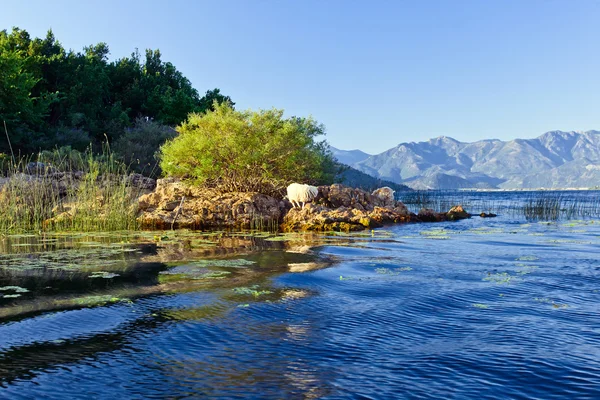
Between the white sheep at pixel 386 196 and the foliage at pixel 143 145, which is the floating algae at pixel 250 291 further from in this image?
the foliage at pixel 143 145

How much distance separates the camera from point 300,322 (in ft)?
20.7

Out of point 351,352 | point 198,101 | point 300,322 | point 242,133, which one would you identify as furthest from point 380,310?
point 198,101

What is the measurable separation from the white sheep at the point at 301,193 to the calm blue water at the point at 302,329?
11620mm

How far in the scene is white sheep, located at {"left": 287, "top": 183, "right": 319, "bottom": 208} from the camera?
22.9 m

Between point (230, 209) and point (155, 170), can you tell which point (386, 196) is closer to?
point (230, 209)

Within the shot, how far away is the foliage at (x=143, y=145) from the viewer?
33156mm

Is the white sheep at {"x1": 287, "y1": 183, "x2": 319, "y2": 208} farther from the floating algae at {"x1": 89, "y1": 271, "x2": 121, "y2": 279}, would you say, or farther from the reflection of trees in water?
the floating algae at {"x1": 89, "y1": 271, "x2": 121, "y2": 279}

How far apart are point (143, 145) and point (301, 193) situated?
17.8 m

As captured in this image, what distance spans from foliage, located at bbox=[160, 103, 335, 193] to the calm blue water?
13.4 m

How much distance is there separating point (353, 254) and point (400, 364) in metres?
7.93

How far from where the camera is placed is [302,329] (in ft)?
19.7

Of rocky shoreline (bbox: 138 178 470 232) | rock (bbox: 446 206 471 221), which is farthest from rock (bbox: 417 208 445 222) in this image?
rock (bbox: 446 206 471 221)

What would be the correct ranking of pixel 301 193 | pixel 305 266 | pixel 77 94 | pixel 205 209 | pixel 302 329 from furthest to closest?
1. pixel 77 94
2. pixel 301 193
3. pixel 205 209
4. pixel 305 266
5. pixel 302 329

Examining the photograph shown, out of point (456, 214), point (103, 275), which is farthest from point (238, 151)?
point (103, 275)
